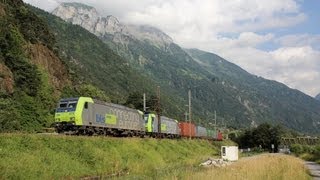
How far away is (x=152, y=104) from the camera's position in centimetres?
12525

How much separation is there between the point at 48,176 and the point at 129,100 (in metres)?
102

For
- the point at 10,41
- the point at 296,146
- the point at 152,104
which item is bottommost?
the point at 296,146

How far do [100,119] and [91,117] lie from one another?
2.73 meters

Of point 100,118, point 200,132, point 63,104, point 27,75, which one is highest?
point 27,75

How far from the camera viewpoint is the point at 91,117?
44.8 meters

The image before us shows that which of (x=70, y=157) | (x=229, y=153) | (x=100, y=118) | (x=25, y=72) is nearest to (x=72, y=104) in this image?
(x=100, y=118)

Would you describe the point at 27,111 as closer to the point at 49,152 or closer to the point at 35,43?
the point at 35,43

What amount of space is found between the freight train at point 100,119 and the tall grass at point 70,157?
3.65 m

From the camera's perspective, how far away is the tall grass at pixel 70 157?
24672 mm

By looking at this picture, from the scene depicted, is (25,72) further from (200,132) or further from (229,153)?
(200,132)

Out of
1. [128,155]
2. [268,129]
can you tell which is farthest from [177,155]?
[268,129]

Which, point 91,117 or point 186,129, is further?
point 186,129

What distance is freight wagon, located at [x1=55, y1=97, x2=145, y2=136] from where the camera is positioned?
41.9 meters

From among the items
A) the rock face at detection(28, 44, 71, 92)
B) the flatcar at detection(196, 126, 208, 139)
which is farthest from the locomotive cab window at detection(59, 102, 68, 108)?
the flatcar at detection(196, 126, 208, 139)
